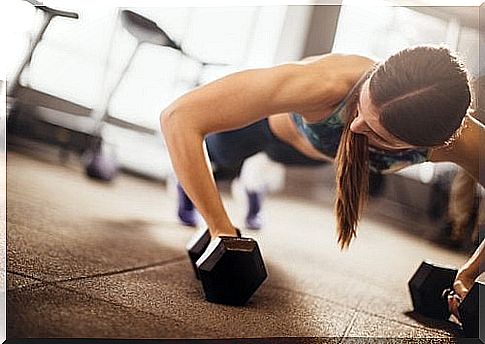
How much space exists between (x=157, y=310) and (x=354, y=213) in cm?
54

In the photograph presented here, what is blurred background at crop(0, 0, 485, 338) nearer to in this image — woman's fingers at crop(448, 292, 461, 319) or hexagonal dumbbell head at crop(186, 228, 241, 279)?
hexagonal dumbbell head at crop(186, 228, 241, 279)

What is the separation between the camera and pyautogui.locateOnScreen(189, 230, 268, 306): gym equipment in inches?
66.4

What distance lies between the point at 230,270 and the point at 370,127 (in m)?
0.47

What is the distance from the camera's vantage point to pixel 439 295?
1856 mm

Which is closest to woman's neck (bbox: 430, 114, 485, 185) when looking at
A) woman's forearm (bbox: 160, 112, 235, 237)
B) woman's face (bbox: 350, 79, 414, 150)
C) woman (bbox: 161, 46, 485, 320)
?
woman (bbox: 161, 46, 485, 320)

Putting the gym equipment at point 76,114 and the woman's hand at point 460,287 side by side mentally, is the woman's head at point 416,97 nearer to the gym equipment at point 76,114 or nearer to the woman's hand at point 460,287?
the woman's hand at point 460,287

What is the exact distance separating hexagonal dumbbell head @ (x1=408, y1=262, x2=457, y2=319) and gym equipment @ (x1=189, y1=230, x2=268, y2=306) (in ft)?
1.35

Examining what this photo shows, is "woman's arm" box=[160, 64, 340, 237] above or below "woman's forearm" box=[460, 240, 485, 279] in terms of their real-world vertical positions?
above

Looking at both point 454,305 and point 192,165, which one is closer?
point 192,165

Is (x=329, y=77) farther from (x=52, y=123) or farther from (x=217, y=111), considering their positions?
(x=52, y=123)

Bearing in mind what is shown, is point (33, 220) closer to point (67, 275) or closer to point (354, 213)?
point (67, 275)

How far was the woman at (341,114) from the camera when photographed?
5.66 feet

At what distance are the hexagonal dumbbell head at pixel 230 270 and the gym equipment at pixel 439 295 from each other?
424mm

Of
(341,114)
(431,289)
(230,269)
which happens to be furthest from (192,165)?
(431,289)
